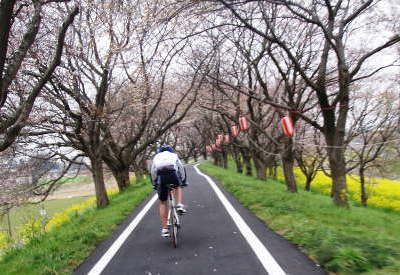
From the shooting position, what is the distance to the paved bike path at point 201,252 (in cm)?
471

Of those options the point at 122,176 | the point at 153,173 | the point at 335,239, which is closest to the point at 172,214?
the point at 153,173

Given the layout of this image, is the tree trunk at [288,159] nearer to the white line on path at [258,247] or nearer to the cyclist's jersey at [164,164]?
the white line on path at [258,247]

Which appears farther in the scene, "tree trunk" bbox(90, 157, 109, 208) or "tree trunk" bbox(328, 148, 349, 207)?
"tree trunk" bbox(90, 157, 109, 208)

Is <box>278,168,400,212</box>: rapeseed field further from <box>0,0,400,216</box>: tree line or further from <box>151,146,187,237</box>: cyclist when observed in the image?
<box>151,146,187,237</box>: cyclist

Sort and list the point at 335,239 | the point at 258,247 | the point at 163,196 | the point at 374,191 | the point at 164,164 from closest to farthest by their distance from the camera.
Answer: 1. the point at 335,239
2. the point at 258,247
3. the point at 164,164
4. the point at 163,196
5. the point at 374,191

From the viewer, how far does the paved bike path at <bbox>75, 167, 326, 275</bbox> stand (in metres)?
4.71

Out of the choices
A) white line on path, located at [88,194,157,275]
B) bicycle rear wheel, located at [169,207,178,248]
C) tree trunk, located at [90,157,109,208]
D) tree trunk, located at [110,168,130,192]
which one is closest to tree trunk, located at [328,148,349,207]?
bicycle rear wheel, located at [169,207,178,248]

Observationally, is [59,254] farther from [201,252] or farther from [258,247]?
[258,247]

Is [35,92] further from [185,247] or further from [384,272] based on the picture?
[384,272]

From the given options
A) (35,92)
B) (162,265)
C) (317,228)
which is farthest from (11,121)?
(317,228)

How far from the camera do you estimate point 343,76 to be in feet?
29.5

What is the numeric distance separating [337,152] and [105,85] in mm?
8136

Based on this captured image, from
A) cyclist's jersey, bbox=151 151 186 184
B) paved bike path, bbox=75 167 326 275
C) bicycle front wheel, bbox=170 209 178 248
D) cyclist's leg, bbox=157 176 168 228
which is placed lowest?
paved bike path, bbox=75 167 326 275

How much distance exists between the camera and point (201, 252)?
5555 millimetres
